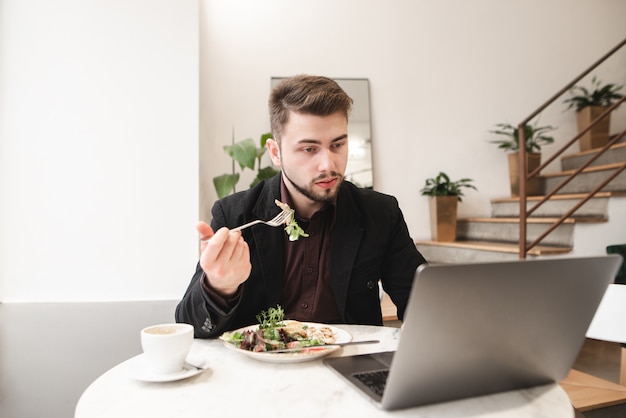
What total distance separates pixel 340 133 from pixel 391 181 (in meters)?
3.04

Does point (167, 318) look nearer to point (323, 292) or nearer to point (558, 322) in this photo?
point (323, 292)

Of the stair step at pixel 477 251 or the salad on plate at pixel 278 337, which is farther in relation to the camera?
the stair step at pixel 477 251

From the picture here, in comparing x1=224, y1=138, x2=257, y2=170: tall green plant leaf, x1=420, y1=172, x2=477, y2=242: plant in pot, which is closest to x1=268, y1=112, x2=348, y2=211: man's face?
x1=224, y1=138, x2=257, y2=170: tall green plant leaf

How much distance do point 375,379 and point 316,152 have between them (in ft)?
2.73

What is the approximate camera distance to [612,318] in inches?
52.1

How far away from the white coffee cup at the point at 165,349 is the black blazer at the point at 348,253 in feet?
1.66

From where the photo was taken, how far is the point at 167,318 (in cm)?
238

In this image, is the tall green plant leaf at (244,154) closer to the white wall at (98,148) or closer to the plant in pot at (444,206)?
the white wall at (98,148)

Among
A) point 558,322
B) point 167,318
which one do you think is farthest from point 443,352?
point 167,318

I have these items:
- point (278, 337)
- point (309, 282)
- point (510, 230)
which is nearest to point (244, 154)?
point (309, 282)

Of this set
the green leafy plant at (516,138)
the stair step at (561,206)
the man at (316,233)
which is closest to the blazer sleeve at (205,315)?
the man at (316,233)

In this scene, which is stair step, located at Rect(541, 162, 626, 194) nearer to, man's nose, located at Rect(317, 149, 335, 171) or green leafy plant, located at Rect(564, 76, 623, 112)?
green leafy plant, located at Rect(564, 76, 623, 112)

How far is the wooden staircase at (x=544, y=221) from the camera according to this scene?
3572mm

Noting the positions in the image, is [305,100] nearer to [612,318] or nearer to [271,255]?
[271,255]
